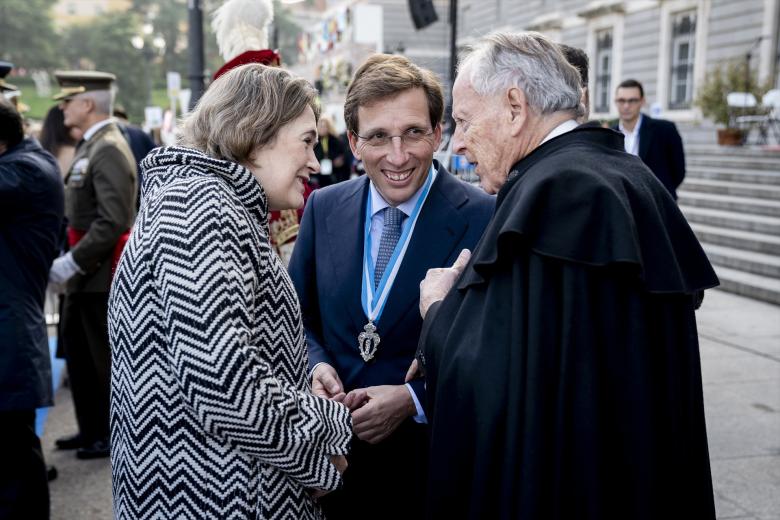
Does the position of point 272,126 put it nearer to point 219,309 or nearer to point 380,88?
point 219,309

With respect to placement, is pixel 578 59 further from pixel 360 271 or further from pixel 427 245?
pixel 360 271

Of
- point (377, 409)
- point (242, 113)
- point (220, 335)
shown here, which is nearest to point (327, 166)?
point (377, 409)

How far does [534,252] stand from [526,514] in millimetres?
573

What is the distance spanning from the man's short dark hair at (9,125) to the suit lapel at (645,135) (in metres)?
5.24

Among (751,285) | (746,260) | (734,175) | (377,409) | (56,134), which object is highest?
(56,134)

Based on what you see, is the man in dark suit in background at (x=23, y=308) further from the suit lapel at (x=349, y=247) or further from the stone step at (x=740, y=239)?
the stone step at (x=740, y=239)

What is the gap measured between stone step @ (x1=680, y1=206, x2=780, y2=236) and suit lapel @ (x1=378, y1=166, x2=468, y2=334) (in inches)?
354

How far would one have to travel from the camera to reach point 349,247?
249 centimetres

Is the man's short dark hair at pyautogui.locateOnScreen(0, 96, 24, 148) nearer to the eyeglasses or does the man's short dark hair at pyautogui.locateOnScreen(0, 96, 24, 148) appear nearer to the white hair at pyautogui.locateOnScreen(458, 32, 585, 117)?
the eyeglasses

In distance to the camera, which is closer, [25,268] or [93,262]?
[25,268]

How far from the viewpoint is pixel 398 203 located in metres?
2.50

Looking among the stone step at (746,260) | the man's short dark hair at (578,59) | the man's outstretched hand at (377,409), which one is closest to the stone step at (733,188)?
the stone step at (746,260)

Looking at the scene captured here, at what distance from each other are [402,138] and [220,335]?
1.10m

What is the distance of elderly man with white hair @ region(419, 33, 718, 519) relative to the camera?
5.27 ft
